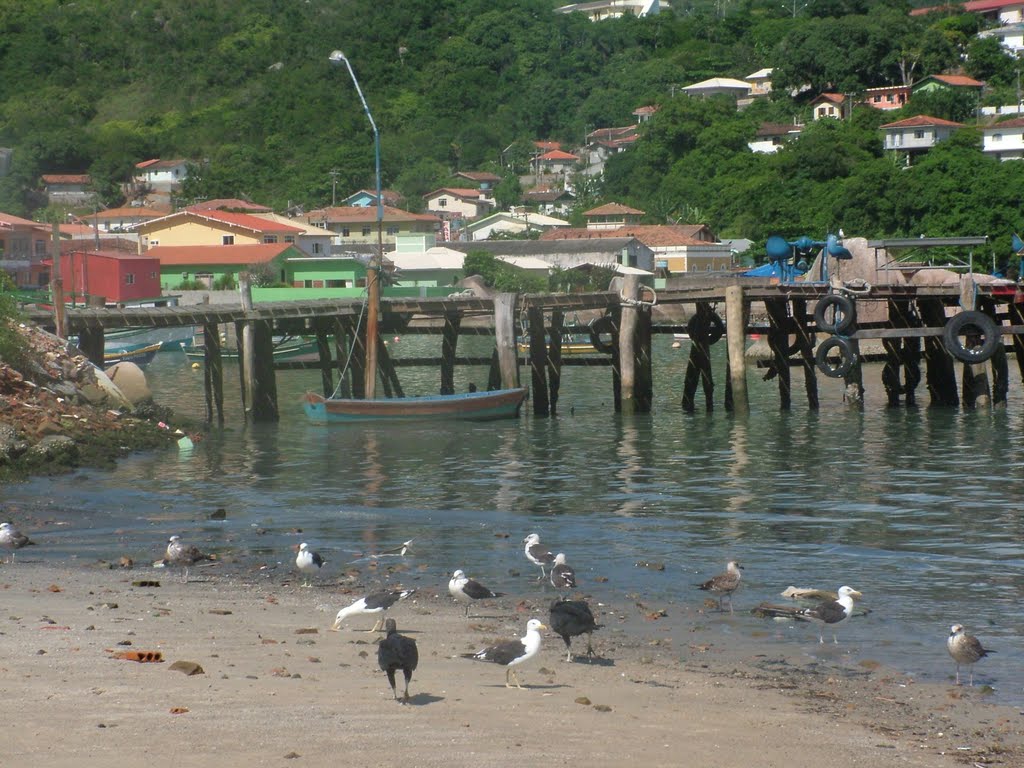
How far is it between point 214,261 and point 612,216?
35299 millimetres

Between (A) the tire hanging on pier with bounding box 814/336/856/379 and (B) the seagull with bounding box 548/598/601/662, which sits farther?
(A) the tire hanging on pier with bounding box 814/336/856/379

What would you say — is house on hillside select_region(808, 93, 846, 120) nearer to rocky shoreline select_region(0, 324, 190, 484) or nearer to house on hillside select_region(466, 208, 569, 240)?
house on hillside select_region(466, 208, 569, 240)

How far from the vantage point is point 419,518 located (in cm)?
1883

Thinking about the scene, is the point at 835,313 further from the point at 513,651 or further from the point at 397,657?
the point at 397,657

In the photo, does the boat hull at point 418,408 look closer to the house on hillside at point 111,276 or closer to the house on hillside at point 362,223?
the house on hillside at point 111,276

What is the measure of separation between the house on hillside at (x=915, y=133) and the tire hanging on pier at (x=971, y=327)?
2965 inches

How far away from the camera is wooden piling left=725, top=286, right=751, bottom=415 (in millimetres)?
31172

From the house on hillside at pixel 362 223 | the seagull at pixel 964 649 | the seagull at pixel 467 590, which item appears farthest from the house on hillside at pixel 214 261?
the seagull at pixel 964 649

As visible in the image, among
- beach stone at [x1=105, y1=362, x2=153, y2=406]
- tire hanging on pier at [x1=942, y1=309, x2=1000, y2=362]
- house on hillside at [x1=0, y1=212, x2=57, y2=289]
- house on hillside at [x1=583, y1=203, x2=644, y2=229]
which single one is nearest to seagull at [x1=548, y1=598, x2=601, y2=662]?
beach stone at [x1=105, y1=362, x2=153, y2=406]

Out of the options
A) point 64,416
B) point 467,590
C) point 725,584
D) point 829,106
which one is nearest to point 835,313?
point 64,416

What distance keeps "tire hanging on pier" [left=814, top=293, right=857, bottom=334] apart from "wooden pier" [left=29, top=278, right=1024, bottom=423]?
0.03m

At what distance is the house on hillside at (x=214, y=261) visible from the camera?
291 ft

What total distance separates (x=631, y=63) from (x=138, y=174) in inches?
2539

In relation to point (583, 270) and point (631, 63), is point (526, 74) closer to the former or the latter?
point (631, 63)
